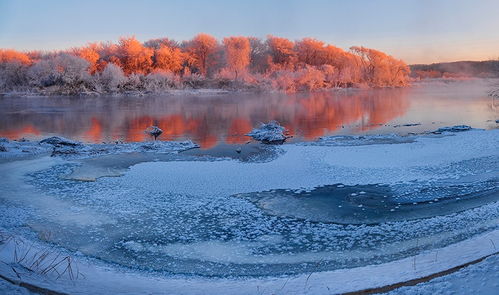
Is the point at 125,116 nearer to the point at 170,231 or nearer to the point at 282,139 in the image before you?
the point at 282,139

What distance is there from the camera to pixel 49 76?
52250 mm

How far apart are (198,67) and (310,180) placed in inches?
2436

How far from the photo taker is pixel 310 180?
32.6 feet

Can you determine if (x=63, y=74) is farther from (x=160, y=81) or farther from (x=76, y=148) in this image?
(x=76, y=148)

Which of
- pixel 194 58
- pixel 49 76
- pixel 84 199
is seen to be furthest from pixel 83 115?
pixel 194 58

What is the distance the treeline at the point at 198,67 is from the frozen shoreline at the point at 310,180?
4007 cm

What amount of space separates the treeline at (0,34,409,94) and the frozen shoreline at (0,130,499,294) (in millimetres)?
40069

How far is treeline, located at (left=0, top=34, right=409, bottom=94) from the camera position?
173 ft

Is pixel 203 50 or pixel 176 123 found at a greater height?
pixel 203 50

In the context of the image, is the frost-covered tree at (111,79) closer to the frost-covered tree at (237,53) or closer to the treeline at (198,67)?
the treeline at (198,67)

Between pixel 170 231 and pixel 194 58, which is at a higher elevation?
pixel 194 58

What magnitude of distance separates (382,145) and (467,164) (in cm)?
315

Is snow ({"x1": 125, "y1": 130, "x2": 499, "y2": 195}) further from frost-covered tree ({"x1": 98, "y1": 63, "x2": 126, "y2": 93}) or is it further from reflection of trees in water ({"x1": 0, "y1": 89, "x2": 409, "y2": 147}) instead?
frost-covered tree ({"x1": 98, "y1": 63, "x2": 126, "y2": 93})

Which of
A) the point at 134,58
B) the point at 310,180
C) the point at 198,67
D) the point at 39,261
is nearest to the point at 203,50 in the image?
the point at 198,67
